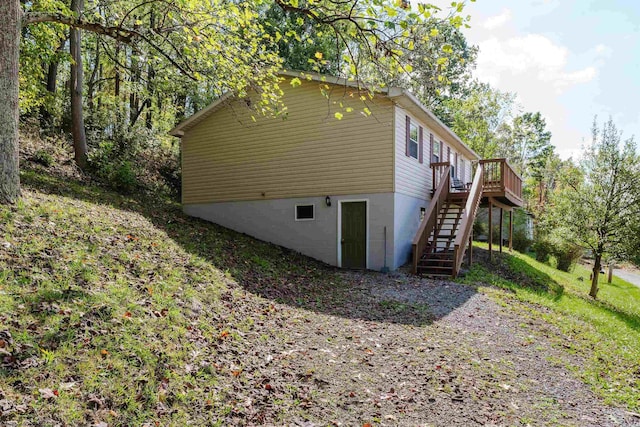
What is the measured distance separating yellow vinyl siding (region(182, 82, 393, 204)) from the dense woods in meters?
1.19

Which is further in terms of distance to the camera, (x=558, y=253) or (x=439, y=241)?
(x=558, y=253)

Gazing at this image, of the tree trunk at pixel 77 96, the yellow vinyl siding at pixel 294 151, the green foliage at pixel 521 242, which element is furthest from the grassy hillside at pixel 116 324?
the green foliage at pixel 521 242

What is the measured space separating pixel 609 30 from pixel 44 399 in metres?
10.2

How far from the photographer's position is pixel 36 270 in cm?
455

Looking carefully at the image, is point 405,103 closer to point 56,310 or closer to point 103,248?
point 103,248

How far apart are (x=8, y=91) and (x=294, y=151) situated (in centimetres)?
780

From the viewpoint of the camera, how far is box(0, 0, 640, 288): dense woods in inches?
198

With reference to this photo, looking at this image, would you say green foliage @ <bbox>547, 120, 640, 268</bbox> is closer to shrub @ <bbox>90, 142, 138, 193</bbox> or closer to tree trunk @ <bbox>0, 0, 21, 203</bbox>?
shrub @ <bbox>90, 142, 138, 193</bbox>

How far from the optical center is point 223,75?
8.38 m

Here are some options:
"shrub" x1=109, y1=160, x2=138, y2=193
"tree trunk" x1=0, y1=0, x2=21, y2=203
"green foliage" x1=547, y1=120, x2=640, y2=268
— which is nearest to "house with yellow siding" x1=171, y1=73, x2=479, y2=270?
"shrub" x1=109, y1=160, x2=138, y2=193

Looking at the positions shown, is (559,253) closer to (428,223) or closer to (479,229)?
(479,229)

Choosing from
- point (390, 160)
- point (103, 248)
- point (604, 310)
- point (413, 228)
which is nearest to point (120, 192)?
point (103, 248)

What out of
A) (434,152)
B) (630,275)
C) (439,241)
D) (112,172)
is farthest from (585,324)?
(630,275)

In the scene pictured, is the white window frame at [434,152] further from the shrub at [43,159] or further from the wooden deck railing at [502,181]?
the shrub at [43,159]
